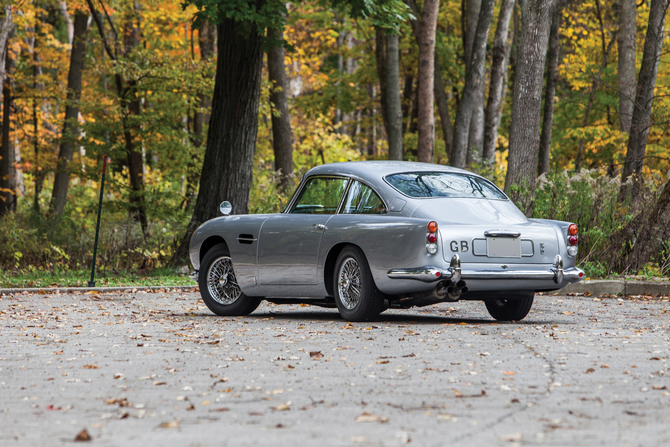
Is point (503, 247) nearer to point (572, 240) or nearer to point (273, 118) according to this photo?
point (572, 240)

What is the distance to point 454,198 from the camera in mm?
8953

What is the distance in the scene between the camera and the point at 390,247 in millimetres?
8508

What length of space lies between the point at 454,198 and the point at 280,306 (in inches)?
162

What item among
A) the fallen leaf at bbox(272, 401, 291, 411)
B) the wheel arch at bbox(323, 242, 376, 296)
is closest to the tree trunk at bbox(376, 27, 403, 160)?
the wheel arch at bbox(323, 242, 376, 296)

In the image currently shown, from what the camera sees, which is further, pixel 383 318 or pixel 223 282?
pixel 223 282

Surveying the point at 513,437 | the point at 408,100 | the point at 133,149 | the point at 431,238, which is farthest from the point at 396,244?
the point at 408,100

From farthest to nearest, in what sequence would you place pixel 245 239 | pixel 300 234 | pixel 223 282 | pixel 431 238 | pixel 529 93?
pixel 529 93, pixel 223 282, pixel 245 239, pixel 300 234, pixel 431 238

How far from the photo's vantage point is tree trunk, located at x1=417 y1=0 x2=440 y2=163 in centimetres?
2256

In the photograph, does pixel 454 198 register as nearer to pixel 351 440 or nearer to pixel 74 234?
pixel 351 440

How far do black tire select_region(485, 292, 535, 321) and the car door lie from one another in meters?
1.99

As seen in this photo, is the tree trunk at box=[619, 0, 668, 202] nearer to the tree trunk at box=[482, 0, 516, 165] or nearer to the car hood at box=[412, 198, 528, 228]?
the tree trunk at box=[482, 0, 516, 165]

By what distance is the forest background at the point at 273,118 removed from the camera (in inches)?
604

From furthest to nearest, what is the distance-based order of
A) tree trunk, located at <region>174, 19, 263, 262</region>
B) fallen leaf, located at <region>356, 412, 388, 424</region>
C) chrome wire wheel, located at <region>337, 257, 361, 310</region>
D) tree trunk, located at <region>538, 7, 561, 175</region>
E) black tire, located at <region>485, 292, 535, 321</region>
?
tree trunk, located at <region>538, 7, 561, 175</region>
tree trunk, located at <region>174, 19, 263, 262</region>
black tire, located at <region>485, 292, 535, 321</region>
chrome wire wheel, located at <region>337, 257, 361, 310</region>
fallen leaf, located at <region>356, 412, 388, 424</region>

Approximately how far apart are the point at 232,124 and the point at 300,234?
285 inches
